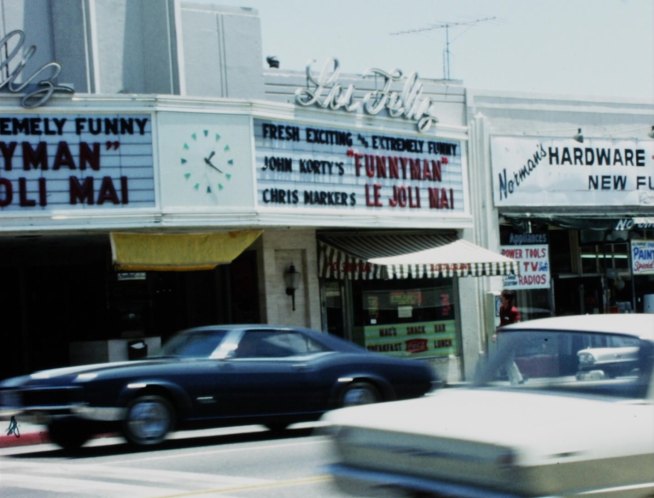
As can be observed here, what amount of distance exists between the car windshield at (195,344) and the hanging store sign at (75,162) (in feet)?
18.4

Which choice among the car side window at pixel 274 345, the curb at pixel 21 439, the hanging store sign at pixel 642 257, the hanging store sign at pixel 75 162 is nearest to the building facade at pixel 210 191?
the hanging store sign at pixel 75 162

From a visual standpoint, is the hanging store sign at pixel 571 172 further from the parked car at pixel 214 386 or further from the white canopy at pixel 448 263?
→ the parked car at pixel 214 386

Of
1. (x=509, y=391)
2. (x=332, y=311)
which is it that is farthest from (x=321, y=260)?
(x=509, y=391)

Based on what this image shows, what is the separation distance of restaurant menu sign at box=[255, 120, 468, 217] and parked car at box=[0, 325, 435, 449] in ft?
21.6

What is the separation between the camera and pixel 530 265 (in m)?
26.3

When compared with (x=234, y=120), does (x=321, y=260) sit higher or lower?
lower

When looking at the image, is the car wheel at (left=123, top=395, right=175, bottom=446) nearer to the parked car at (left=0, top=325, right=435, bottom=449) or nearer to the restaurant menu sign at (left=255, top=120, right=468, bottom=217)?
the parked car at (left=0, top=325, right=435, bottom=449)

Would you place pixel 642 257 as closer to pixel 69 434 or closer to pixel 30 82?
pixel 30 82

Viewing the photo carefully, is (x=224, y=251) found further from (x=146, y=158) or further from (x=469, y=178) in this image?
(x=469, y=178)

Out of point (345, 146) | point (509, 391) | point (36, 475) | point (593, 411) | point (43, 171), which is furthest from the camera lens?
point (345, 146)

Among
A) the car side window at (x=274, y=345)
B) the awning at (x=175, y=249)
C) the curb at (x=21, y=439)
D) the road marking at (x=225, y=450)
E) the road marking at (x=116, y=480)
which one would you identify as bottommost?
the curb at (x=21, y=439)

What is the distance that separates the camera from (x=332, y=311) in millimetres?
23609

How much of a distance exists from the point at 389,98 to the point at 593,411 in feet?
55.9

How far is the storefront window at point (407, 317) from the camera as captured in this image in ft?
78.6
